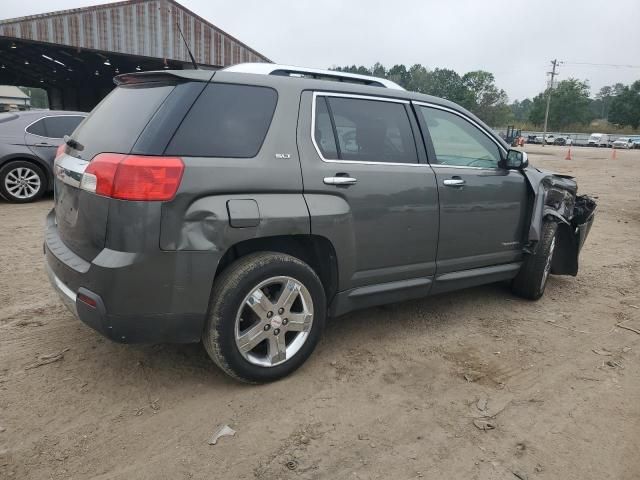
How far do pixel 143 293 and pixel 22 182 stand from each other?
687cm

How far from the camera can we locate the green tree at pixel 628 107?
83.2m

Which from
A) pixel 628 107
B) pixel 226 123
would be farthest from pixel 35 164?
pixel 628 107

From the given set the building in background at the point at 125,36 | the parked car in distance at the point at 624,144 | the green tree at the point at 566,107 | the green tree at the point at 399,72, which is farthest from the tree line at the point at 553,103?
the building in background at the point at 125,36

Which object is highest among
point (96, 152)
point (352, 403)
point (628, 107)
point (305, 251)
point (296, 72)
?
point (628, 107)

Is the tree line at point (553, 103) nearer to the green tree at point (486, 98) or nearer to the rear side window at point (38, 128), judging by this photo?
the green tree at point (486, 98)

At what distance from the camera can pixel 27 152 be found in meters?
7.88

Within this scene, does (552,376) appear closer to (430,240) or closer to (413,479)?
(430,240)

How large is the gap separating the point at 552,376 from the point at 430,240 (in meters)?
1.21

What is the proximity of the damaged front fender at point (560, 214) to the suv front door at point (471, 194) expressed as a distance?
11 centimetres

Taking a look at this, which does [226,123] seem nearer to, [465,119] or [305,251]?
[305,251]

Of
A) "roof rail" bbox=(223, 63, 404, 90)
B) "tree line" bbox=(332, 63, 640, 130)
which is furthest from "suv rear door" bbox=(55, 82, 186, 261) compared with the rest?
"tree line" bbox=(332, 63, 640, 130)

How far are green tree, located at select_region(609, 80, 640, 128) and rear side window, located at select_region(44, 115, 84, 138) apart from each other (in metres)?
96.6

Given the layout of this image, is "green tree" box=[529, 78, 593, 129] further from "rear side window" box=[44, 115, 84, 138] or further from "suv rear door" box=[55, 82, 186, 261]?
"suv rear door" box=[55, 82, 186, 261]

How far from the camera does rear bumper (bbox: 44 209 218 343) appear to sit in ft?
7.90
